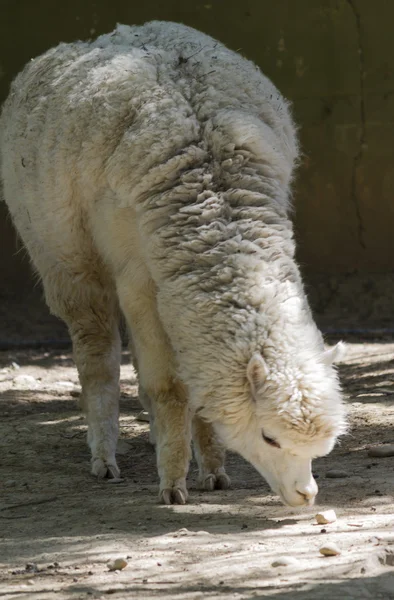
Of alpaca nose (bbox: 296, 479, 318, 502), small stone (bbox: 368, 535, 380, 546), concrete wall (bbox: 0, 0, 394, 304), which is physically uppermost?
concrete wall (bbox: 0, 0, 394, 304)

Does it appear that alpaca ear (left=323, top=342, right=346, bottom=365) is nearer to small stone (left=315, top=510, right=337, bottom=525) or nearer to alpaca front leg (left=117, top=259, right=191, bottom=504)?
small stone (left=315, top=510, right=337, bottom=525)

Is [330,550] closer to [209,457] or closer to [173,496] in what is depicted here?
[173,496]

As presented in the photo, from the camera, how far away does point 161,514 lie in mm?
5043

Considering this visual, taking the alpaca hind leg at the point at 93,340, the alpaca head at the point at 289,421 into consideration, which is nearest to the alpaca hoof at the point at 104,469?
the alpaca hind leg at the point at 93,340

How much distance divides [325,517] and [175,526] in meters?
0.70

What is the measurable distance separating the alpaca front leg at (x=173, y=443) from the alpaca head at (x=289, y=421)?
1.80 ft

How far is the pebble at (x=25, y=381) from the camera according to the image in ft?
29.4

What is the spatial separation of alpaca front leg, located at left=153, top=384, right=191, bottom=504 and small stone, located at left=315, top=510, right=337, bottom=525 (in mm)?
852

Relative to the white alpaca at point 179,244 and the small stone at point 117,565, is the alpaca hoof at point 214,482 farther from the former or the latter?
the small stone at point 117,565

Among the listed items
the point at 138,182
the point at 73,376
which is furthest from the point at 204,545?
the point at 73,376

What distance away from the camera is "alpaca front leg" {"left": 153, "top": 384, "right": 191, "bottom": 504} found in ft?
17.4

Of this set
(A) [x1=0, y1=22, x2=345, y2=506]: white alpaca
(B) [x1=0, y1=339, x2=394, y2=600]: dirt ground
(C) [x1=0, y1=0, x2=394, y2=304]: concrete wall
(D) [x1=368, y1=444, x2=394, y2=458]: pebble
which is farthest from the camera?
(C) [x1=0, y1=0, x2=394, y2=304]: concrete wall

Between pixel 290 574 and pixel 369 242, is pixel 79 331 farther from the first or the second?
pixel 369 242

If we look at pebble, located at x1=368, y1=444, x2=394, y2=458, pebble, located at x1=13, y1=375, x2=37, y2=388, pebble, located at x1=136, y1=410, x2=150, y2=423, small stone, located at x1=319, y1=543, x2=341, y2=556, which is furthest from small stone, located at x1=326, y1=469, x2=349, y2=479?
pebble, located at x1=13, y1=375, x2=37, y2=388
